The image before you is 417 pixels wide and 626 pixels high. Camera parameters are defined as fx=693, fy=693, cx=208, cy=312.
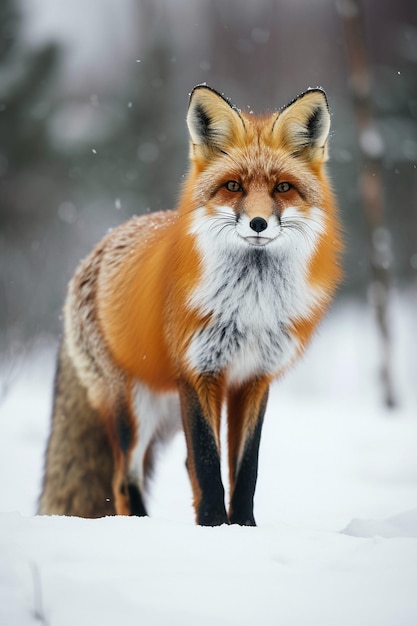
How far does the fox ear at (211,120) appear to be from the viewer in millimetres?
3447

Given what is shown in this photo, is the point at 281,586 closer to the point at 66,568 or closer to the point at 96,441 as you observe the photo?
the point at 66,568

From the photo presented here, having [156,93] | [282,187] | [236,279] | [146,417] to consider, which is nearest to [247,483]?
[146,417]

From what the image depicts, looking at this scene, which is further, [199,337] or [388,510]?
[388,510]

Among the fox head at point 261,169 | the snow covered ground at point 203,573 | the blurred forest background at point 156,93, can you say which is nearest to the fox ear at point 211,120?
the fox head at point 261,169

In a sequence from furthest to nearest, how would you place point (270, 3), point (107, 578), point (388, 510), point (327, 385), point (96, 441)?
point (270, 3)
point (327, 385)
point (388, 510)
point (96, 441)
point (107, 578)

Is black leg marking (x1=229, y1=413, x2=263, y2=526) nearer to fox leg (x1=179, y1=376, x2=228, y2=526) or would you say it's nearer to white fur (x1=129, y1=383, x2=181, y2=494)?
fox leg (x1=179, y1=376, x2=228, y2=526)

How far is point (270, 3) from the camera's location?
14.7m

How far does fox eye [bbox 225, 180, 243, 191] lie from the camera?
331cm

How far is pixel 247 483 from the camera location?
3.68 metres

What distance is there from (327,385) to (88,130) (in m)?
6.59

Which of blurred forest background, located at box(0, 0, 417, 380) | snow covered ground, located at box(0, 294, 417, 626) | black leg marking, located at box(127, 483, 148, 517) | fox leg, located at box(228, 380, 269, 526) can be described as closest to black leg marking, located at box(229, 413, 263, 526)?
fox leg, located at box(228, 380, 269, 526)

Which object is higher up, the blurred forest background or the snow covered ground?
the blurred forest background

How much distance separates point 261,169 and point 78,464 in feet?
7.76

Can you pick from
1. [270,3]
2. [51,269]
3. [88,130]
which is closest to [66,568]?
[51,269]
